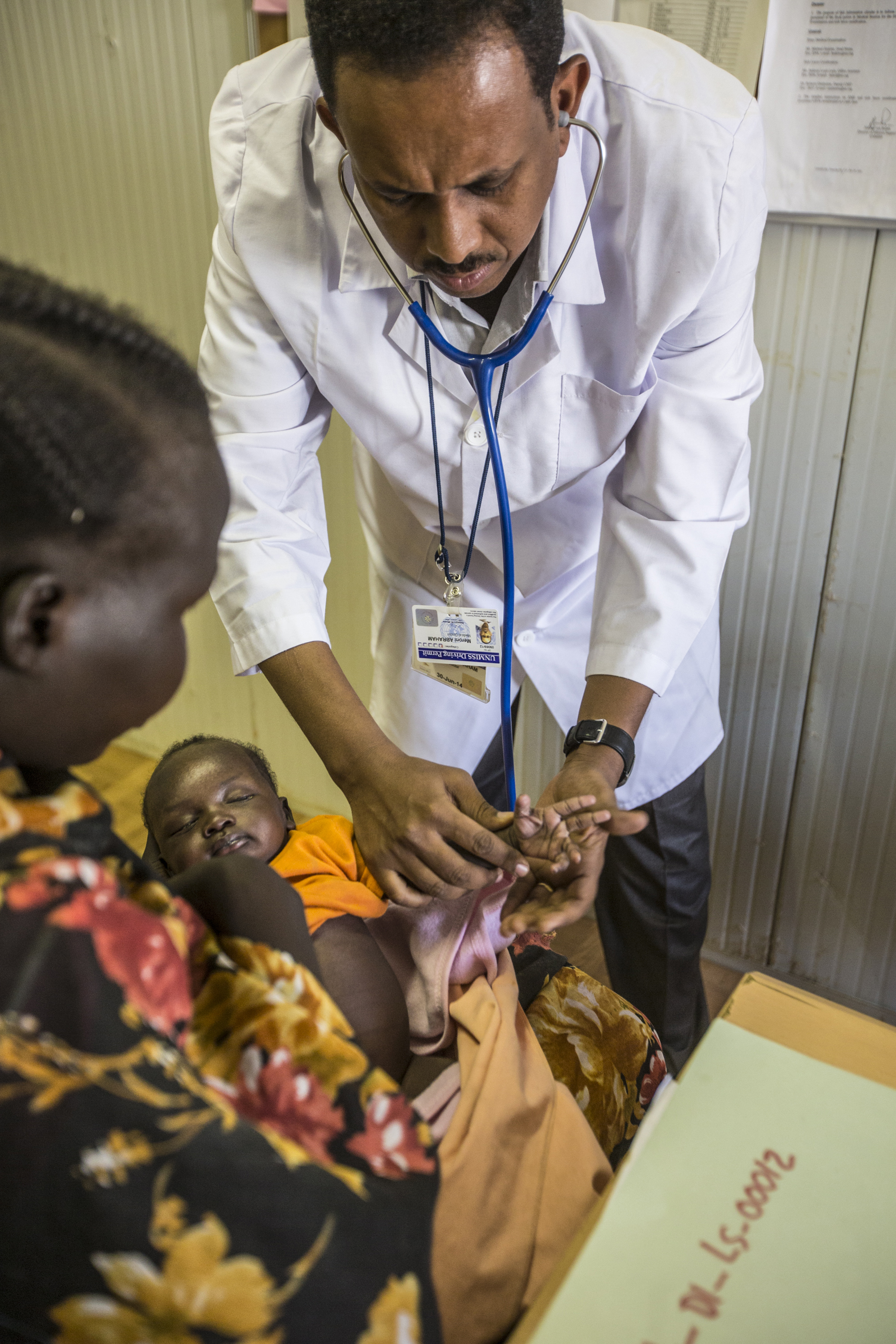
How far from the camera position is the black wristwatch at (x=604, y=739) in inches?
Answer: 44.8

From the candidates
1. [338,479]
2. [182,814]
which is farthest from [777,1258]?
[338,479]

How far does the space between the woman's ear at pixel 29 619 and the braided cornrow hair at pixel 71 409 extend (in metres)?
0.02

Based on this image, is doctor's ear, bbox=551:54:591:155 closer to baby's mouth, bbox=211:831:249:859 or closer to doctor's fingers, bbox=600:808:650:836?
doctor's fingers, bbox=600:808:650:836

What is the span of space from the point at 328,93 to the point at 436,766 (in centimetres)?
65

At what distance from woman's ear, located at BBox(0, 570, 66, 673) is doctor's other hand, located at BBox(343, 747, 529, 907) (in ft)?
1.77

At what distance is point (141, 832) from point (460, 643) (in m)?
1.36

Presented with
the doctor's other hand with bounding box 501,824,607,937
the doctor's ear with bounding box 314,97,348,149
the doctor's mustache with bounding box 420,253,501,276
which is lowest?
→ the doctor's other hand with bounding box 501,824,607,937

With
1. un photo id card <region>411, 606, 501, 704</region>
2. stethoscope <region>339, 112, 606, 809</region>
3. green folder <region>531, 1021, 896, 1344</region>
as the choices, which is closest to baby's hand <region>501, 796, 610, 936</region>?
stethoscope <region>339, 112, 606, 809</region>

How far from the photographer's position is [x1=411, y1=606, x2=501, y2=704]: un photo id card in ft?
4.30

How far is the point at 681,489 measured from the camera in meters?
1.19

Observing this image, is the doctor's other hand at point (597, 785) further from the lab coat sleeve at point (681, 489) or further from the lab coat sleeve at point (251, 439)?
the lab coat sleeve at point (251, 439)

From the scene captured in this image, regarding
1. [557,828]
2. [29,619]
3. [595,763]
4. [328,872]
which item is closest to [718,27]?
[595,763]

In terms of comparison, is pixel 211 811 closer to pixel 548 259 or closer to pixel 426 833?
pixel 426 833

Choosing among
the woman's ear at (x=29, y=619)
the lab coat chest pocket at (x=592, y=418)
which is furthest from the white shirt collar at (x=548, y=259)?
the woman's ear at (x=29, y=619)
